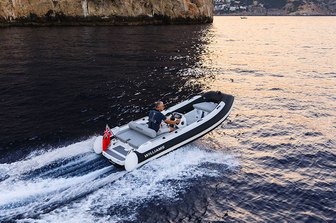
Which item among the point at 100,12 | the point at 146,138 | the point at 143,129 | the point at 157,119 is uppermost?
the point at 100,12

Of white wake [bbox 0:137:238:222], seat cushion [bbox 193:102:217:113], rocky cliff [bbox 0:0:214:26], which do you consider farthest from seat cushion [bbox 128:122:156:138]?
rocky cliff [bbox 0:0:214:26]

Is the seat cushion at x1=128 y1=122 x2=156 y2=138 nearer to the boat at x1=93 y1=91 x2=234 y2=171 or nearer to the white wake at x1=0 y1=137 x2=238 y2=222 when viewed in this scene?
the boat at x1=93 y1=91 x2=234 y2=171

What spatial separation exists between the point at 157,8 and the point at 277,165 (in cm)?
6962

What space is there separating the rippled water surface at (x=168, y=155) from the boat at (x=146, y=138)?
0.45 m

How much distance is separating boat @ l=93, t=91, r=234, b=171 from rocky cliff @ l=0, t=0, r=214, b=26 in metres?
58.8

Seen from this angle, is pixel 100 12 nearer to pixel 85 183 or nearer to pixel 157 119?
pixel 157 119

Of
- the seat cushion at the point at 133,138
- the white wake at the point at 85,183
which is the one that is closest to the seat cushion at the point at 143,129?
the seat cushion at the point at 133,138

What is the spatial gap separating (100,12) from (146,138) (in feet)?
210

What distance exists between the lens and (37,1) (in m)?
65.3

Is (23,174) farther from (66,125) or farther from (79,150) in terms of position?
(66,125)

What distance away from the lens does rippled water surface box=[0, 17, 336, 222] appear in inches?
427

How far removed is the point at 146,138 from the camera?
1444 cm

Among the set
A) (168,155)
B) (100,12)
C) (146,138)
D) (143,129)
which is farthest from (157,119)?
(100,12)

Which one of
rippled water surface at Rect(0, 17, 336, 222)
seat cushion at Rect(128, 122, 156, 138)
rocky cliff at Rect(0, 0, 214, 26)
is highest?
rocky cliff at Rect(0, 0, 214, 26)
